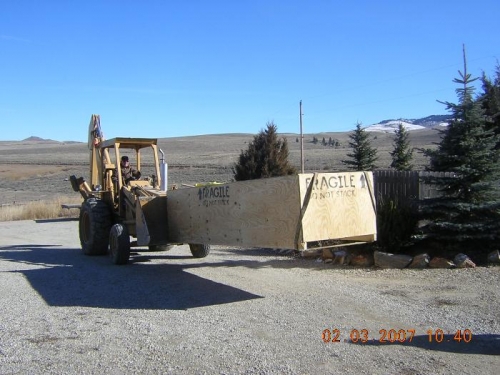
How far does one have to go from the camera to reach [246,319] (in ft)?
23.7

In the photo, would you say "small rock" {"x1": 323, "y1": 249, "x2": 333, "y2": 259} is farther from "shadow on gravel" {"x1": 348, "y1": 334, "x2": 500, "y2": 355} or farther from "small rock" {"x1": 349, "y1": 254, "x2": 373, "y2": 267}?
"shadow on gravel" {"x1": 348, "y1": 334, "x2": 500, "y2": 355}

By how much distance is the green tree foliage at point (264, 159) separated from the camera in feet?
64.7

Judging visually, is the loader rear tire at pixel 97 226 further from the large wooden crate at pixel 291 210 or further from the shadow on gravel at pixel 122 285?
the large wooden crate at pixel 291 210

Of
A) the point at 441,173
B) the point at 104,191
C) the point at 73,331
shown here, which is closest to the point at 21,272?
the point at 104,191

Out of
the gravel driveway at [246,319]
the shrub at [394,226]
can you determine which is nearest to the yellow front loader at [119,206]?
the gravel driveway at [246,319]

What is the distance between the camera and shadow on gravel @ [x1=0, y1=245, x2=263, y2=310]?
8320 mm

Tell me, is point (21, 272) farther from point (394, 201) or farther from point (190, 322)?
point (394, 201)

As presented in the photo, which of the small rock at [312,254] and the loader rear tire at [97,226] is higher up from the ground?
the loader rear tire at [97,226]

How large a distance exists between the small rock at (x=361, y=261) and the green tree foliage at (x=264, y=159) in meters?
8.60

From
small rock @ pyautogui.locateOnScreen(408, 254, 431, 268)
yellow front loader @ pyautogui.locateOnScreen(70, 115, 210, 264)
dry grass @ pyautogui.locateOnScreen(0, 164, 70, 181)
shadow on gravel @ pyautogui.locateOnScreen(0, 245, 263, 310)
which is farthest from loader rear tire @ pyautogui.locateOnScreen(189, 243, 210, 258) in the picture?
dry grass @ pyautogui.locateOnScreen(0, 164, 70, 181)

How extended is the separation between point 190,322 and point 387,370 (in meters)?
2.82

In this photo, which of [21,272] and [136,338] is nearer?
[136,338]

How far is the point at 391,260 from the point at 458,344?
4675 millimetres

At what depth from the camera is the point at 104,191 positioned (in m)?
13.6
